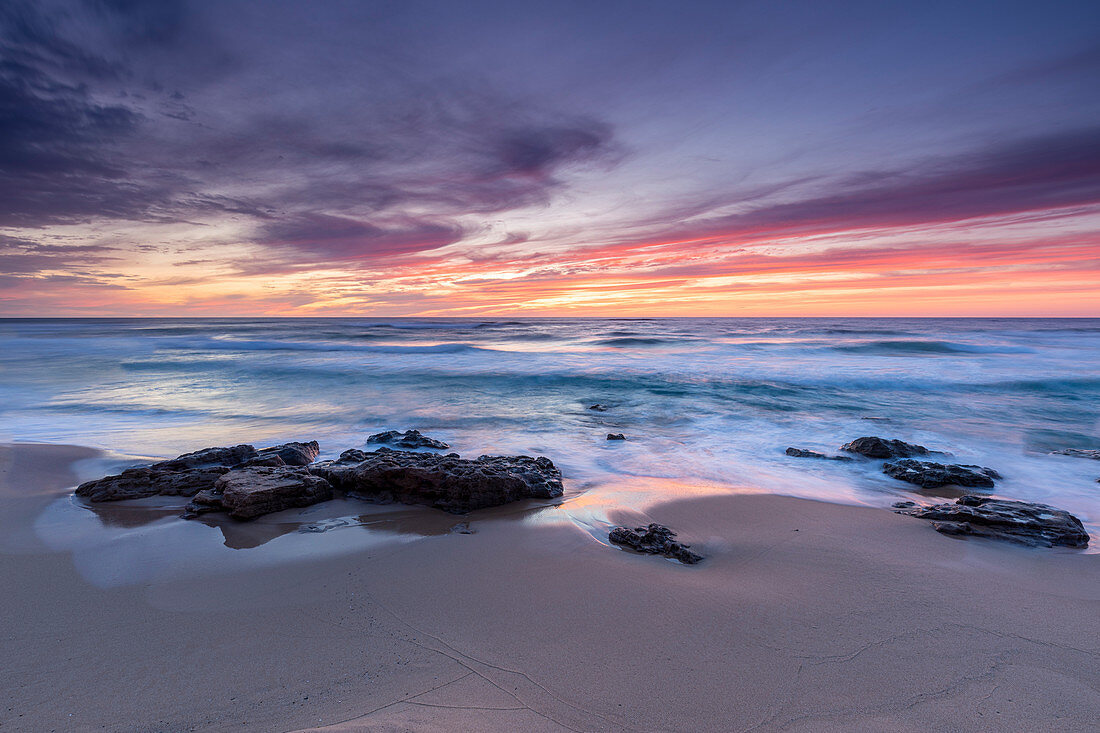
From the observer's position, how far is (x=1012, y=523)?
4344mm

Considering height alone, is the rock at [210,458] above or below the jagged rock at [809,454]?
above

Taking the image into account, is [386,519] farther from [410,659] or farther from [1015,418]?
[1015,418]

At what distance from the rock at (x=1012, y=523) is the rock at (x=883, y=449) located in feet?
7.66

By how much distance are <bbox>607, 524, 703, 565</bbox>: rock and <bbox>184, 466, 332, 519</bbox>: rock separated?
2991 millimetres

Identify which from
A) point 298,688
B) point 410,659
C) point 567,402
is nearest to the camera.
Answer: point 298,688

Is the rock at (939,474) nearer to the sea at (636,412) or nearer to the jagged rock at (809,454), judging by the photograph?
the sea at (636,412)

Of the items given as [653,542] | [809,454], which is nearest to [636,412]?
[809,454]

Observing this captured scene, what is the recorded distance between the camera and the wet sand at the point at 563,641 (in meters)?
2.17

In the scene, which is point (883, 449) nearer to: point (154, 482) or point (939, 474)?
point (939, 474)

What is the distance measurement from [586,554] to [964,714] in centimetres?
228

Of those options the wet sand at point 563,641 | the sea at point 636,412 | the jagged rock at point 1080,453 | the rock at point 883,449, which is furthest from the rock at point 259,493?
the jagged rock at point 1080,453

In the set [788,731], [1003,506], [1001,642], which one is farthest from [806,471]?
[788,731]

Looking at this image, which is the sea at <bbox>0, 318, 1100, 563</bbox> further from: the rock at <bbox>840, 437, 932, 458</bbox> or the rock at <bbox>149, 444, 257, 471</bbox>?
the rock at <bbox>149, 444, 257, 471</bbox>

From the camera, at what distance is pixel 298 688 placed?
89.4 inches
